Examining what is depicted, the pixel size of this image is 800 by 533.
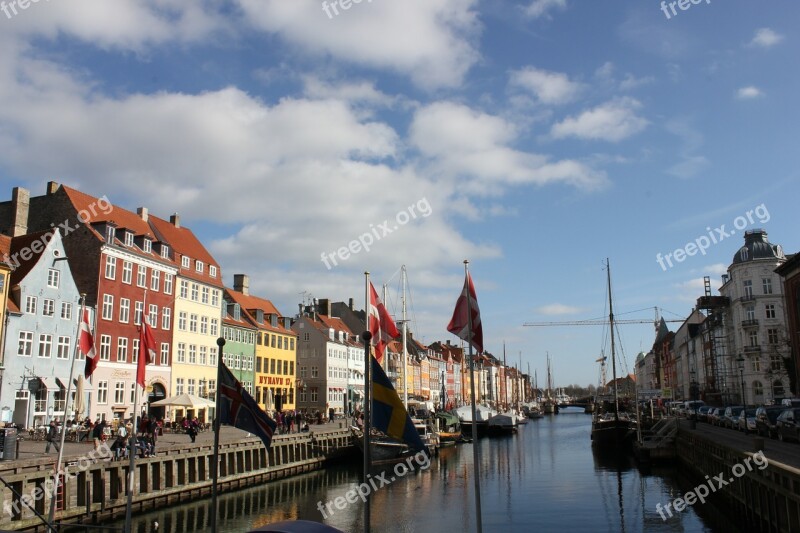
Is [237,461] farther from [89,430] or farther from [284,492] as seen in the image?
[89,430]

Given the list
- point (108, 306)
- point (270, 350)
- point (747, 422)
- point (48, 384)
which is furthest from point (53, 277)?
point (747, 422)

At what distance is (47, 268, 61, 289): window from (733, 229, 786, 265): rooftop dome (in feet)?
256

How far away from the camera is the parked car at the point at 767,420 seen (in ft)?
133

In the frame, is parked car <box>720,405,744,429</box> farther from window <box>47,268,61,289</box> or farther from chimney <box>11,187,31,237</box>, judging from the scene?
chimney <box>11,187,31,237</box>

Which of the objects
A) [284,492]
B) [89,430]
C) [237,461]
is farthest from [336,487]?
[89,430]

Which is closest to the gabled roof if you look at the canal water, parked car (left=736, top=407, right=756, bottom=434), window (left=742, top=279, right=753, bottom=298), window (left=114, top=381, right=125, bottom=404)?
window (left=114, top=381, right=125, bottom=404)

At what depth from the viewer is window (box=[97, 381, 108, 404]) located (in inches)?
2012

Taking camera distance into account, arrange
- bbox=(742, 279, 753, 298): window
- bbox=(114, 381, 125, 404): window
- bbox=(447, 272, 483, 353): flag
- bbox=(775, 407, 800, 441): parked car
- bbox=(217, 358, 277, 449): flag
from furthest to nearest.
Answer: bbox=(742, 279, 753, 298): window, bbox=(114, 381, 125, 404): window, bbox=(775, 407, 800, 441): parked car, bbox=(447, 272, 483, 353): flag, bbox=(217, 358, 277, 449): flag

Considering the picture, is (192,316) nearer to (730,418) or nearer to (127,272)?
(127,272)

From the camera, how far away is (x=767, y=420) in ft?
136

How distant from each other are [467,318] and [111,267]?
44.6 m

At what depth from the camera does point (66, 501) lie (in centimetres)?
2786

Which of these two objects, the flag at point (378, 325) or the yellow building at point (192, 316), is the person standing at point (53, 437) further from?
the yellow building at point (192, 316)

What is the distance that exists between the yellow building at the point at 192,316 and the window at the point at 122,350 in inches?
212
